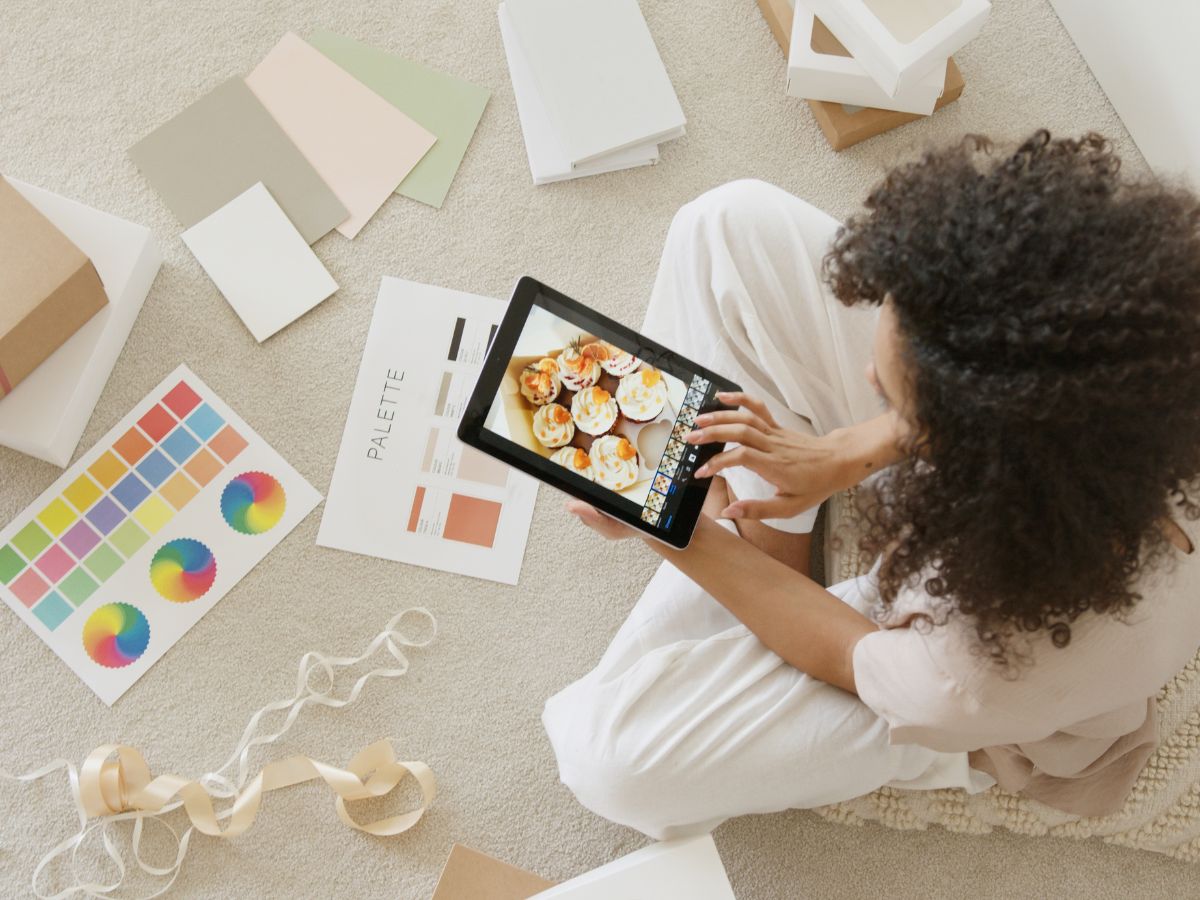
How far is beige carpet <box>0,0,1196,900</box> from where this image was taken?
3.78 feet

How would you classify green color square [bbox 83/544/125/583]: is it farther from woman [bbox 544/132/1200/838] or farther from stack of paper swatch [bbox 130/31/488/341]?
woman [bbox 544/132/1200/838]

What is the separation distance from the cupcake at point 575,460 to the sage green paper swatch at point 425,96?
495 millimetres

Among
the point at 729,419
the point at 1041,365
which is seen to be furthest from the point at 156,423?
the point at 1041,365

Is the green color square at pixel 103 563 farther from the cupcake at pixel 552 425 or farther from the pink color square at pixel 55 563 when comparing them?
the cupcake at pixel 552 425

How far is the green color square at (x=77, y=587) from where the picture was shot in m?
1.16

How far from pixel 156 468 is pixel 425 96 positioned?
0.54 m

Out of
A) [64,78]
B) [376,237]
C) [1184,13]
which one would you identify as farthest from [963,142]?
[64,78]

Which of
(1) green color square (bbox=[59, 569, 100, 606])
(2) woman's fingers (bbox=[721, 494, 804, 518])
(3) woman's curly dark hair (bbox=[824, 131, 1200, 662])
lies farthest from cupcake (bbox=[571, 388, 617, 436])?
(1) green color square (bbox=[59, 569, 100, 606])

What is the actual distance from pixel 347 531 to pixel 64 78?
65 centimetres

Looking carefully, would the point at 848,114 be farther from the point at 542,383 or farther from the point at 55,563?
the point at 55,563

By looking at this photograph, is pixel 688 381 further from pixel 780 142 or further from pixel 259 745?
pixel 259 745

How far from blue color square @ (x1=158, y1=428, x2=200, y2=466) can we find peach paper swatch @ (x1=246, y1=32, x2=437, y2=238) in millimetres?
296

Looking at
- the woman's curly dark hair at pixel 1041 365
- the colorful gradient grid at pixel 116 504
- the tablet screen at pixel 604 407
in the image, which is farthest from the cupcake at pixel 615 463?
the colorful gradient grid at pixel 116 504

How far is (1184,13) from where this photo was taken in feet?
3.67
